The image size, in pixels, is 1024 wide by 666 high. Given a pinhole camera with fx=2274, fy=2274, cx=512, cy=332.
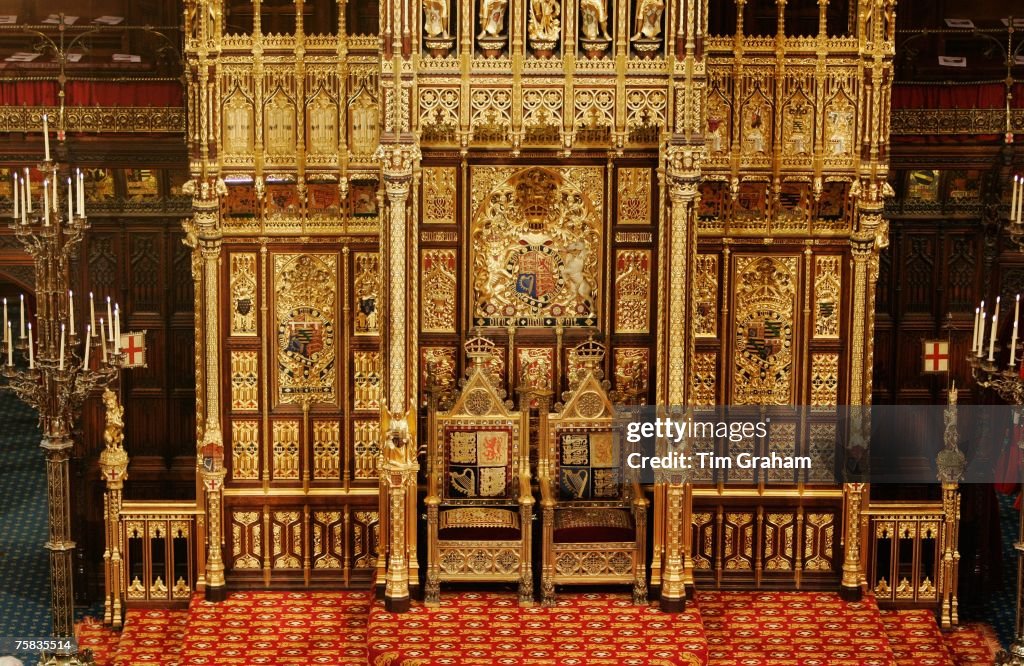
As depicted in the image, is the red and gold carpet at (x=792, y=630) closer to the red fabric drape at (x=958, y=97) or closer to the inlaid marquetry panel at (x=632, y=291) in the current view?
the inlaid marquetry panel at (x=632, y=291)

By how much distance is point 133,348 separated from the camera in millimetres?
22125

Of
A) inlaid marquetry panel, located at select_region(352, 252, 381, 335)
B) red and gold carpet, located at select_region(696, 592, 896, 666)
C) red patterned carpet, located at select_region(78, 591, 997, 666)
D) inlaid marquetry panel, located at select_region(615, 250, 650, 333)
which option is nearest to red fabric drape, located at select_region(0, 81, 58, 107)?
inlaid marquetry panel, located at select_region(352, 252, 381, 335)

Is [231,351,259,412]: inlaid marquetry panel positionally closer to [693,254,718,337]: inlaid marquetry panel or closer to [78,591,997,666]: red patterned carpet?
[78,591,997,666]: red patterned carpet

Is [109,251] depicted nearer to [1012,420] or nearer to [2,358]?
[2,358]

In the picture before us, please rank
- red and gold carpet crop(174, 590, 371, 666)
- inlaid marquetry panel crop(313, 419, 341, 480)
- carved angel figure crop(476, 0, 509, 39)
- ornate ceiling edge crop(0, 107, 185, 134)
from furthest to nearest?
1. ornate ceiling edge crop(0, 107, 185, 134)
2. inlaid marquetry panel crop(313, 419, 341, 480)
3. red and gold carpet crop(174, 590, 371, 666)
4. carved angel figure crop(476, 0, 509, 39)

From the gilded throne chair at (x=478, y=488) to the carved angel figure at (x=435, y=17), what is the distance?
112 inches

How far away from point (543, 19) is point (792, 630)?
5.60 m

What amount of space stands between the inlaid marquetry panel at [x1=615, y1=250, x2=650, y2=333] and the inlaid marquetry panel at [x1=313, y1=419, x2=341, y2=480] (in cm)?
267

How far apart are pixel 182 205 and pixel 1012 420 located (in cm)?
842

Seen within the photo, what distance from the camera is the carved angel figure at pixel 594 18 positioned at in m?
18.8

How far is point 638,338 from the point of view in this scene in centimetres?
2005

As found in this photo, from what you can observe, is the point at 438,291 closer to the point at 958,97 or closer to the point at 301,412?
the point at 301,412

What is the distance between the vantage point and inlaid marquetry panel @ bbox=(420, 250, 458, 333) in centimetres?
1983

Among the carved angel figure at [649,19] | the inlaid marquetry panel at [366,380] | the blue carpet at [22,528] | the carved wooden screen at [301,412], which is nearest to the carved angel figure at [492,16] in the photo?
the carved angel figure at [649,19]
